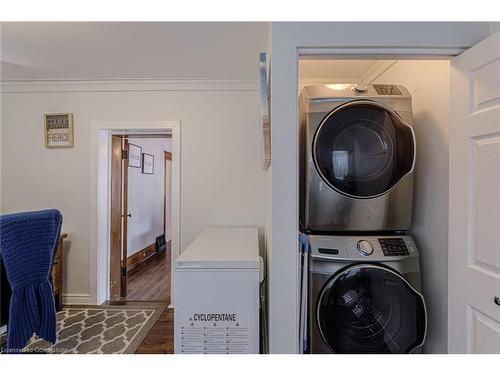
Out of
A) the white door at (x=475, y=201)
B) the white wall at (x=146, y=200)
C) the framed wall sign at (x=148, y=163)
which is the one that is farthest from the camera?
the framed wall sign at (x=148, y=163)

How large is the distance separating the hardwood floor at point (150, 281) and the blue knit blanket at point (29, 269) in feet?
4.35

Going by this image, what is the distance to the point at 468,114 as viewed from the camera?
117cm

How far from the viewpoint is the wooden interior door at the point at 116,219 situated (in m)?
2.96

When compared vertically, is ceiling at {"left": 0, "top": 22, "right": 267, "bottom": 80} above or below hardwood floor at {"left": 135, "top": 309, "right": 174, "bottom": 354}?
above

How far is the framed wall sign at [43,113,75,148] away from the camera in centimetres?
281

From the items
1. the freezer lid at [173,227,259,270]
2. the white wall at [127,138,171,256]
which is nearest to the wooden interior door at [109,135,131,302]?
the white wall at [127,138,171,256]

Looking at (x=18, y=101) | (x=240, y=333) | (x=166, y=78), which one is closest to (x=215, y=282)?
(x=240, y=333)

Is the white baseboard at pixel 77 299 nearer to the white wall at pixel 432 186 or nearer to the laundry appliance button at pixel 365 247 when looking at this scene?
the laundry appliance button at pixel 365 247

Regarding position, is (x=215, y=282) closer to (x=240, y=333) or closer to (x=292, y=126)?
(x=240, y=333)

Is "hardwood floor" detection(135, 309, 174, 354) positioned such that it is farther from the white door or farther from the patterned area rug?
the white door

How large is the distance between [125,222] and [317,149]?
2.62m

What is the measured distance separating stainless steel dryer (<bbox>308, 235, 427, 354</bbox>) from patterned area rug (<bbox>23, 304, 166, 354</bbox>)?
1.56 meters

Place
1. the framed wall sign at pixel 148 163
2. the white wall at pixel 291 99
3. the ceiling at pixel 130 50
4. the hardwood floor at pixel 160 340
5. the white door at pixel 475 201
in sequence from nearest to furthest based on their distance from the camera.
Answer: the white door at pixel 475 201
the white wall at pixel 291 99
the ceiling at pixel 130 50
the hardwood floor at pixel 160 340
the framed wall sign at pixel 148 163

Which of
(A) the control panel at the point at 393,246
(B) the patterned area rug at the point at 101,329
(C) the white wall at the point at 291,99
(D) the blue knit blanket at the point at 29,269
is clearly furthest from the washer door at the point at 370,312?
(D) the blue knit blanket at the point at 29,269
